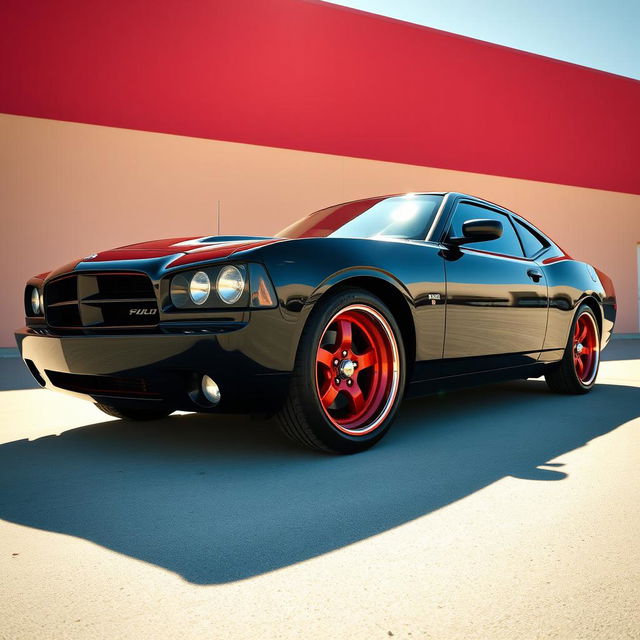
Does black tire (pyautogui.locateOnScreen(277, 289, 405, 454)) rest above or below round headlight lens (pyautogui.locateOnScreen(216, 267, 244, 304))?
below

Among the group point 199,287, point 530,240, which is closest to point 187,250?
point 199,287

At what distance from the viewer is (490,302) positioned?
3.82 metres

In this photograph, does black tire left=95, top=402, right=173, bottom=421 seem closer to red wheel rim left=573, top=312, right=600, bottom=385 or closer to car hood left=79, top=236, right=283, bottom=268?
car hood left=79, top=236, right=283, bottom=268

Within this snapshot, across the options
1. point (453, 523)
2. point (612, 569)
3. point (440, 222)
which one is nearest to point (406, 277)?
point (440, 222)

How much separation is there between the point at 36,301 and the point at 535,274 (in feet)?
10.2

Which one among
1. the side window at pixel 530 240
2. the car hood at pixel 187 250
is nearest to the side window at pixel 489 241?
the side window at pixel 530 240

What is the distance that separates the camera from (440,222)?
3.71m

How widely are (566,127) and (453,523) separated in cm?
1491

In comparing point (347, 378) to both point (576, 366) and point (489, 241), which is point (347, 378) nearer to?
point (489, 241)

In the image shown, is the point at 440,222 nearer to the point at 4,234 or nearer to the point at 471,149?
the point at 4,234

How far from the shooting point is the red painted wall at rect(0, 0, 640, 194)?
1044 centimetres

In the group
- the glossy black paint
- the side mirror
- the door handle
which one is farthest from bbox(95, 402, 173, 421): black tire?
the door handle

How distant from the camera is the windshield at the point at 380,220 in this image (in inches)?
141

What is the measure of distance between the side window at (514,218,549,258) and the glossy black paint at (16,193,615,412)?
13cm
